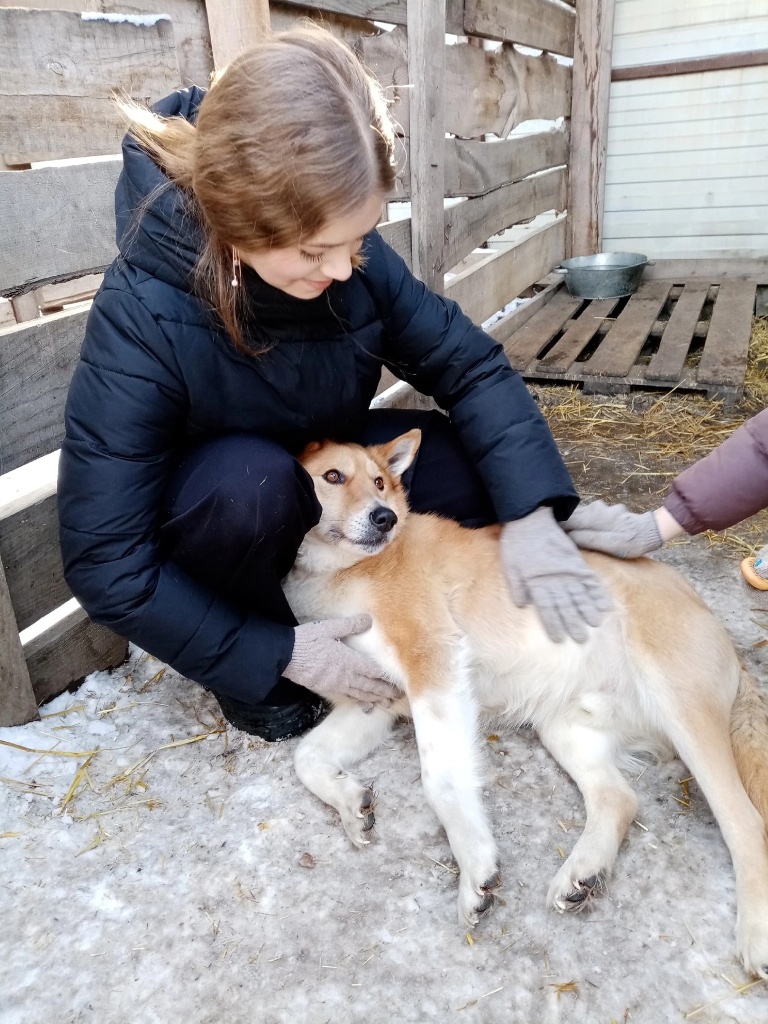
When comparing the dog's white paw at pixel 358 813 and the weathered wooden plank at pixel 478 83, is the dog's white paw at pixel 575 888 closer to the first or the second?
the dog's white paw at pixel 358 813

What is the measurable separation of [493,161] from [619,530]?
3.72 metres

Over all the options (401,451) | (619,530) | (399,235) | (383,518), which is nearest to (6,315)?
(399,235)

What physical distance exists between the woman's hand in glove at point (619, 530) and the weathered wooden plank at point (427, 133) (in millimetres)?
2130

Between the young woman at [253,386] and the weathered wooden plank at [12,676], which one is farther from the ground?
the young woman at [253,386]

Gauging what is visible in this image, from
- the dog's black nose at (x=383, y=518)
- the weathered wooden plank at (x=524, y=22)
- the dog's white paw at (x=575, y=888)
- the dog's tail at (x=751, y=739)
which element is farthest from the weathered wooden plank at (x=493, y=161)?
the dog's white paw at (x=575, y=888)

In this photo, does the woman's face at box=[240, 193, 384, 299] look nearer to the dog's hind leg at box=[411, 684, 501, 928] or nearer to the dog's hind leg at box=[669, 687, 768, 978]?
the dog's hind leg at box=[411, 684, 501, 928]

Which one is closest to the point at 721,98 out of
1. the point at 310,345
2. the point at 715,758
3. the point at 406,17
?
the point at 406,17

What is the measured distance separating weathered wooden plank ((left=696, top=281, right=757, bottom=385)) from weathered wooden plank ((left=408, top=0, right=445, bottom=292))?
2.02 metres

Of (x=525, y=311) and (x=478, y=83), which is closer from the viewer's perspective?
(x=478, y=83)

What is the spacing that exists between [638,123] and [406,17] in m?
4.65

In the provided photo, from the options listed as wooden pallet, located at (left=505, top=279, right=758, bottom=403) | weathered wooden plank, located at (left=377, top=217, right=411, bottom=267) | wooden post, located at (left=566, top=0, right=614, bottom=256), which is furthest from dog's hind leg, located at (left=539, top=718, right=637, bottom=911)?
wooden post, located at (left=566, top=0, right=614, bottom=256)

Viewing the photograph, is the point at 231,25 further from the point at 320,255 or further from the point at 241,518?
the point at 241,518

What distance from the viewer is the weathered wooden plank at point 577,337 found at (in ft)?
17.5

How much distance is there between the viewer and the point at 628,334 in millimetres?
5770
